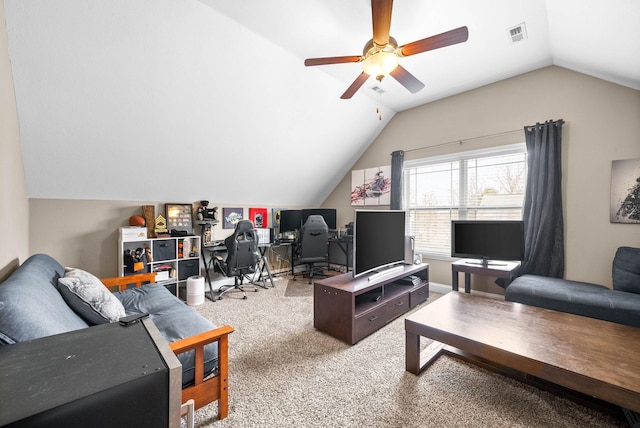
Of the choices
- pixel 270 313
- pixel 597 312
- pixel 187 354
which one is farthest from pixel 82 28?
pixel 597 312

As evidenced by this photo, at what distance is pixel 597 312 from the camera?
2164 millimetres

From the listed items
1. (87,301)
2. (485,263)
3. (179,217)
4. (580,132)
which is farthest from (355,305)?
(580,132)

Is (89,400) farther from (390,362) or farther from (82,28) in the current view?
(82,28)

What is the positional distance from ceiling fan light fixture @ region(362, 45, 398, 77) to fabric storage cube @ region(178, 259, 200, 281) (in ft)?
11.2

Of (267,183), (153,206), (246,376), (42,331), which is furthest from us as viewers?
(267,183)

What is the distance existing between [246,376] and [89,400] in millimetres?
1495

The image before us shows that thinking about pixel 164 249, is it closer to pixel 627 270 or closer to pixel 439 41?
pixel 439 41

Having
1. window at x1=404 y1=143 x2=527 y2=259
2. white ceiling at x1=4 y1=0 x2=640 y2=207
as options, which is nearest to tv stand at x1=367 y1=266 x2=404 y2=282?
window at x1=404 y1=143 x2=527 y2=259

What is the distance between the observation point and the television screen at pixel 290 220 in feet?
16.4

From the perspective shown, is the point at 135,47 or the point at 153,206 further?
the point at 153,206

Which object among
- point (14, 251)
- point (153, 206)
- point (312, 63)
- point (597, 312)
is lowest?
point (597, 312)

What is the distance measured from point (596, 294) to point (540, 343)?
54.7 inches

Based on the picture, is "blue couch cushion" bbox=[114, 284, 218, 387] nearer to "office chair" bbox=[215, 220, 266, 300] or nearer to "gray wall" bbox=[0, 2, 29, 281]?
"gray wall" bbox=[0, 2, 29, 281]

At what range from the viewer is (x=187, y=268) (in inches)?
149
